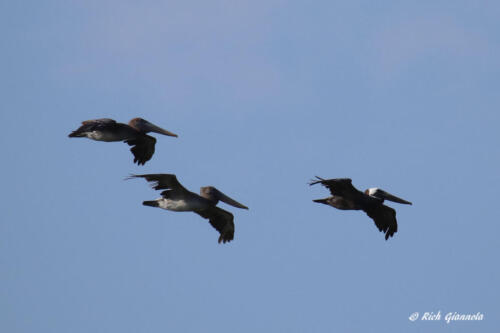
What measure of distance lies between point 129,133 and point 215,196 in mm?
2791

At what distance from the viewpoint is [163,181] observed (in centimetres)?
3066

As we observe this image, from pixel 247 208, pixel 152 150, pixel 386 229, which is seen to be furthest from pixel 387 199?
pixel 152 150

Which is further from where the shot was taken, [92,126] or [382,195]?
[382,195]

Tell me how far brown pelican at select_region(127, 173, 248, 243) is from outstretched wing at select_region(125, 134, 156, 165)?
1.90 m

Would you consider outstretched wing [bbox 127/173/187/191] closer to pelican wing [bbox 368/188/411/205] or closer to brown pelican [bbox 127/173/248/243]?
brown pelican [bbox 127/173/248/243]

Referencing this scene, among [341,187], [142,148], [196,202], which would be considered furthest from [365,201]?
[142,148]

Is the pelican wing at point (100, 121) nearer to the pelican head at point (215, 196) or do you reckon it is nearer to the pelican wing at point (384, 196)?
the pelican head at point (215, 196)

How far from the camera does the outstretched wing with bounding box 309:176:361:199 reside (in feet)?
104

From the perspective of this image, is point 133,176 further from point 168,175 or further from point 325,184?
point 325,184

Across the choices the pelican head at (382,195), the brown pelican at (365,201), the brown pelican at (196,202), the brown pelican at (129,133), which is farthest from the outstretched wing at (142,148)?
the pelican head at (382,195)

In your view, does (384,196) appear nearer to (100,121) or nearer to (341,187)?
(341,187)

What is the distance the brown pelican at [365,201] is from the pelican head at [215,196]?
2.05 metres

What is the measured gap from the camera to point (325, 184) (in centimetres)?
3178

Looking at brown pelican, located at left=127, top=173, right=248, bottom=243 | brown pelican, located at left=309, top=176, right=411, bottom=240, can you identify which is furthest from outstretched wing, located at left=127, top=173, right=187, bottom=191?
brown pelican, located at left=309, top=176, right=411, bottom=240
